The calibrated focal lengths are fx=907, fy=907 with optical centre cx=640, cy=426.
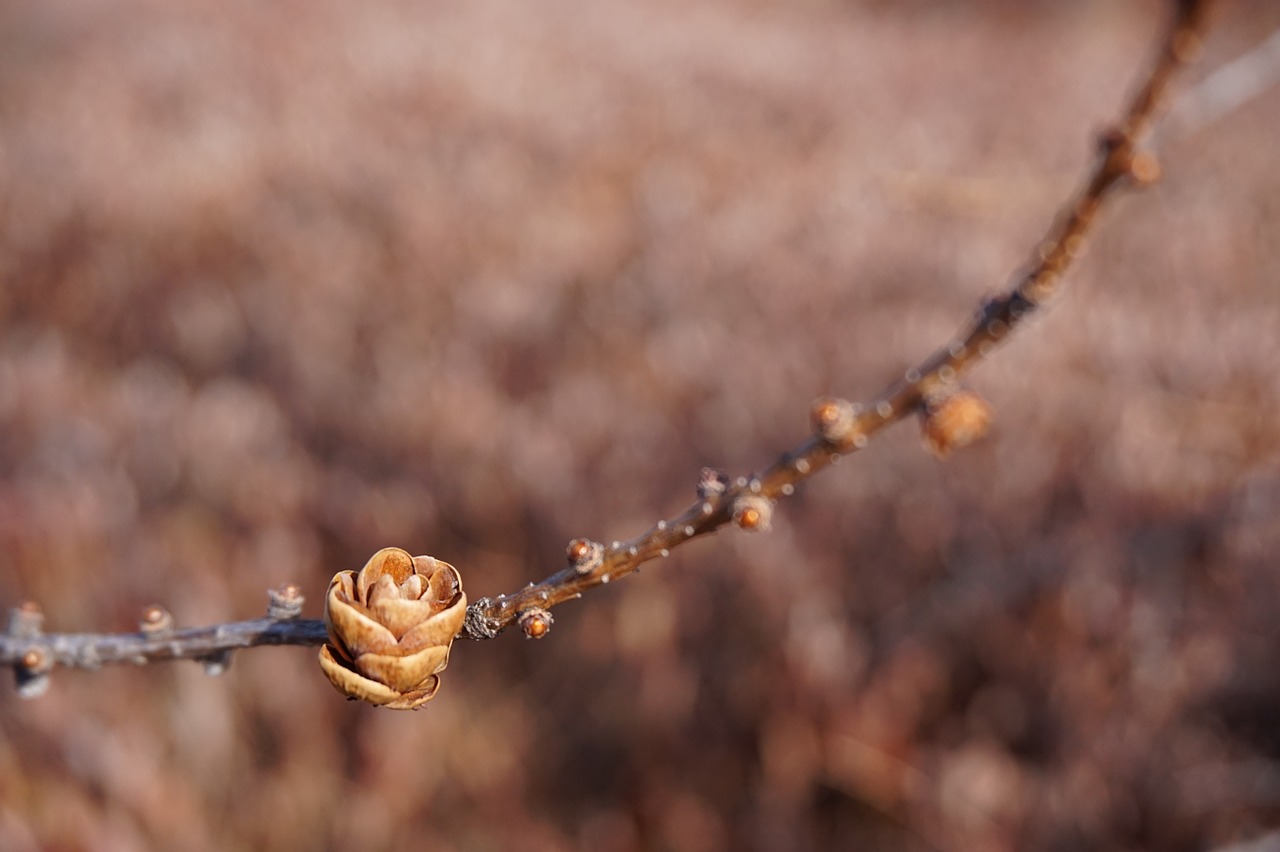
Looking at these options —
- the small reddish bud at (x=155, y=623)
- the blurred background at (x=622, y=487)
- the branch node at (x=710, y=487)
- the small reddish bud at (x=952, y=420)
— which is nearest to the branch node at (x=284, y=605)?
the small reddish bud at (x=155, y=623)

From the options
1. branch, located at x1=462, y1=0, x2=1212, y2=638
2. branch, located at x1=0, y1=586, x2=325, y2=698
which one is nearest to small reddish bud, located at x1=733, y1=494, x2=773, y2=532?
branch, located at x1=462, y1=0, x2=1212, y2=638

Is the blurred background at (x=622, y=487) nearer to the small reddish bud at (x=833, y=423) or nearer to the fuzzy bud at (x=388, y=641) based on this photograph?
the small reddish bud at (x=833, y=423)

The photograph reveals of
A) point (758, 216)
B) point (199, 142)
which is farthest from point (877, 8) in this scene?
point (199, 142)

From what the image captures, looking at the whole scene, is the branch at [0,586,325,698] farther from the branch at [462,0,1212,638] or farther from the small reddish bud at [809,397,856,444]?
the small reddish bud at [809,397,856,444]

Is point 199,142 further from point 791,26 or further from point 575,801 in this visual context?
point 791,26

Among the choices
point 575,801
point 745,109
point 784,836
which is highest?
point 745,109

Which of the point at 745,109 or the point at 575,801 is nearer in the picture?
the point at 575,801

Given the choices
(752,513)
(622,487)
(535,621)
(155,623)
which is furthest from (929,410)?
(622,487)
